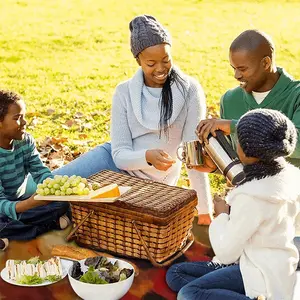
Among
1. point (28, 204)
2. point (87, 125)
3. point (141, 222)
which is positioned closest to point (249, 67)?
point (141, 222)

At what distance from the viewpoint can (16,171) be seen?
3479 mm

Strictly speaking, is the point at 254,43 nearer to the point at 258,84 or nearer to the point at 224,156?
the point at 258,84

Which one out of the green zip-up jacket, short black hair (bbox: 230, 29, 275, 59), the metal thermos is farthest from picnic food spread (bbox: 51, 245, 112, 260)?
short black hair (bbox: 230, 29, 275, 59)

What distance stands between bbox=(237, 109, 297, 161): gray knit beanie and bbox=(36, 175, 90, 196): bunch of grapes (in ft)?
3.24

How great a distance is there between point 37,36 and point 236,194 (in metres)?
7.46

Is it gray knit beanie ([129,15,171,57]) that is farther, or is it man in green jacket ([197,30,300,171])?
gray knit beanie ([129,15,171,57])

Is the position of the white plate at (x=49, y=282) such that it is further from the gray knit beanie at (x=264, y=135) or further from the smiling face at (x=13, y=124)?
the gray knit beanie at (x=264, y=135)

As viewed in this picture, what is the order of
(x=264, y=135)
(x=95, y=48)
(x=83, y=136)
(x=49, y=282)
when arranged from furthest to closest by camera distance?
(x=95, y=48) → (x=83, y=136) → (x=49, y=282) → (x=264, y=135)

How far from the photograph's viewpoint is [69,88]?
7.02m

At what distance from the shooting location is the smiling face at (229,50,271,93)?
10.2ft

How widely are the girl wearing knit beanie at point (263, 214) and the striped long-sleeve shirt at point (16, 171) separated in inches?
51.1

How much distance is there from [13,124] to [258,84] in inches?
49.8

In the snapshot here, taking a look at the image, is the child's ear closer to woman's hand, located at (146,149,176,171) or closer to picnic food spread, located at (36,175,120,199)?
woman's hand, located at (146,149,176,171)

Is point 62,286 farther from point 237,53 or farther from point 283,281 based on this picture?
point 237,53
